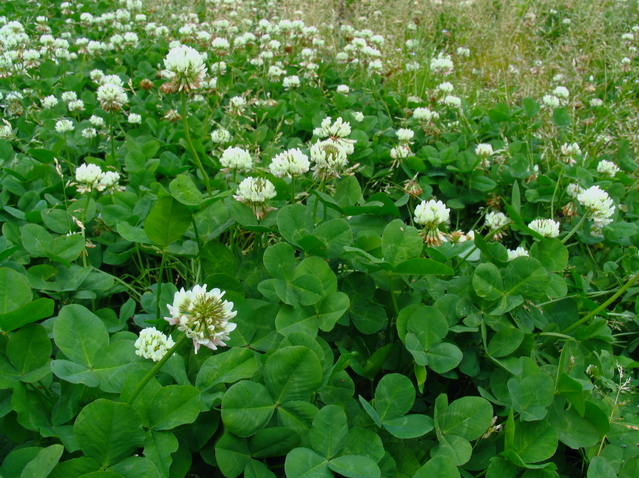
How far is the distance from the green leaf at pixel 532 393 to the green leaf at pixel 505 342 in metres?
0.08

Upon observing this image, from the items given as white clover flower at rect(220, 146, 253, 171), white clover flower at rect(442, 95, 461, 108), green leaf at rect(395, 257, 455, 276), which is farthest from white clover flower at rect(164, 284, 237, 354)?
white clover flower at rect(442, 95, 461, 108)

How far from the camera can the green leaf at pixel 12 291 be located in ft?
3.47

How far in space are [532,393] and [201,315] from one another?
728 mm

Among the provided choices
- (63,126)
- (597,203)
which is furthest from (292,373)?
(63,126)

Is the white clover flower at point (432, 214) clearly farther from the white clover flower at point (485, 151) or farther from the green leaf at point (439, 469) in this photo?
the white clover flower at point (485, 151)

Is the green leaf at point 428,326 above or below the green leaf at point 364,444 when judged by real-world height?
above

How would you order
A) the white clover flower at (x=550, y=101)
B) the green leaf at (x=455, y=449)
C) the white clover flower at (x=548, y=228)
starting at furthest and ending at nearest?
1. the white clover flower at (x=550, y=101)
2. the white clover flower at (x=548, y=228)
3. the green leaf at (x=455, y=449)

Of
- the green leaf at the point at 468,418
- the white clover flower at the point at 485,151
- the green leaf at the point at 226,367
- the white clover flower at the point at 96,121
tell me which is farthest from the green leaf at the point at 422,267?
the white clover flower at the point at 96,121

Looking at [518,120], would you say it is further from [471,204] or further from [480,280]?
[480,280]

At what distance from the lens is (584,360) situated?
1.38 metres

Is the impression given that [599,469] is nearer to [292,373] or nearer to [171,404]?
[292,373]

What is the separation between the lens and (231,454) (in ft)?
3.20

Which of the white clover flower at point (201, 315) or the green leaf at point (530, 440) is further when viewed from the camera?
the green leaf at point (530, 440)

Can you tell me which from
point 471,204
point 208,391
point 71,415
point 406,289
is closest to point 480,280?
point 406,289
